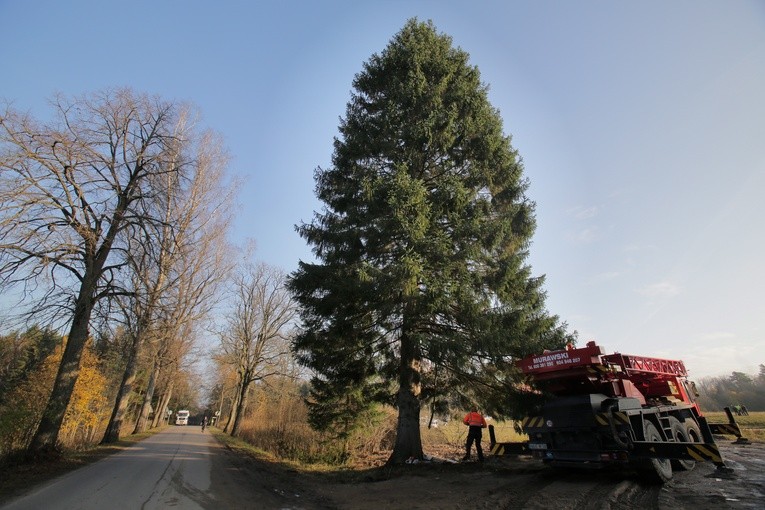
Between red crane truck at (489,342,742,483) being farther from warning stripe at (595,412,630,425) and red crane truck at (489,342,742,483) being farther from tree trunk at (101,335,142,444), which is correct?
tree trunk at (101,335,142,444)

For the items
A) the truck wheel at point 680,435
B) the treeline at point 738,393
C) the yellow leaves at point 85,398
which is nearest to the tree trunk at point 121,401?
the yellow leaves at point 85,398

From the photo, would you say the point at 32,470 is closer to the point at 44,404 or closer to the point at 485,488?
the point at 44,404

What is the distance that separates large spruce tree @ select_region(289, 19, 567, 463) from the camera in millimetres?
9500

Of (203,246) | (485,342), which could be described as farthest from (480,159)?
(203,246)

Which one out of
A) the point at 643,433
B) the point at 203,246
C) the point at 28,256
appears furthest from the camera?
the point at 203,246

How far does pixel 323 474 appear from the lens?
10.6 m

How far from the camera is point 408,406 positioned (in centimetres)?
1030

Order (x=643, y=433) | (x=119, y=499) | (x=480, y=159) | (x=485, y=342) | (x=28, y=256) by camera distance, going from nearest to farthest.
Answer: (x=119, y=499) < (x=643, y=433) < (x=485, y=342) < (x=28, y=256) < (x=480, y=159)

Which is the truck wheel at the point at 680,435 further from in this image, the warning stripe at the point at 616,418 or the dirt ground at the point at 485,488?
the warning stripe at the point at 616,418

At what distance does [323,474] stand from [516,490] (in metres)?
5.74

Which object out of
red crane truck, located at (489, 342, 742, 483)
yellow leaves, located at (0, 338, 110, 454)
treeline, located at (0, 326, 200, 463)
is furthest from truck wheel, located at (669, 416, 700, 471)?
yellow leaves, located at (0, 338, 110, 454)

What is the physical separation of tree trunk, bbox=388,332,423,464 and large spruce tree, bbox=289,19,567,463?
4 centimetres

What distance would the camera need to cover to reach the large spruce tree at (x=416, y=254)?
31.2 feet

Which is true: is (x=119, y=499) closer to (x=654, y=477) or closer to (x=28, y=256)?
(x=28, y=256)
